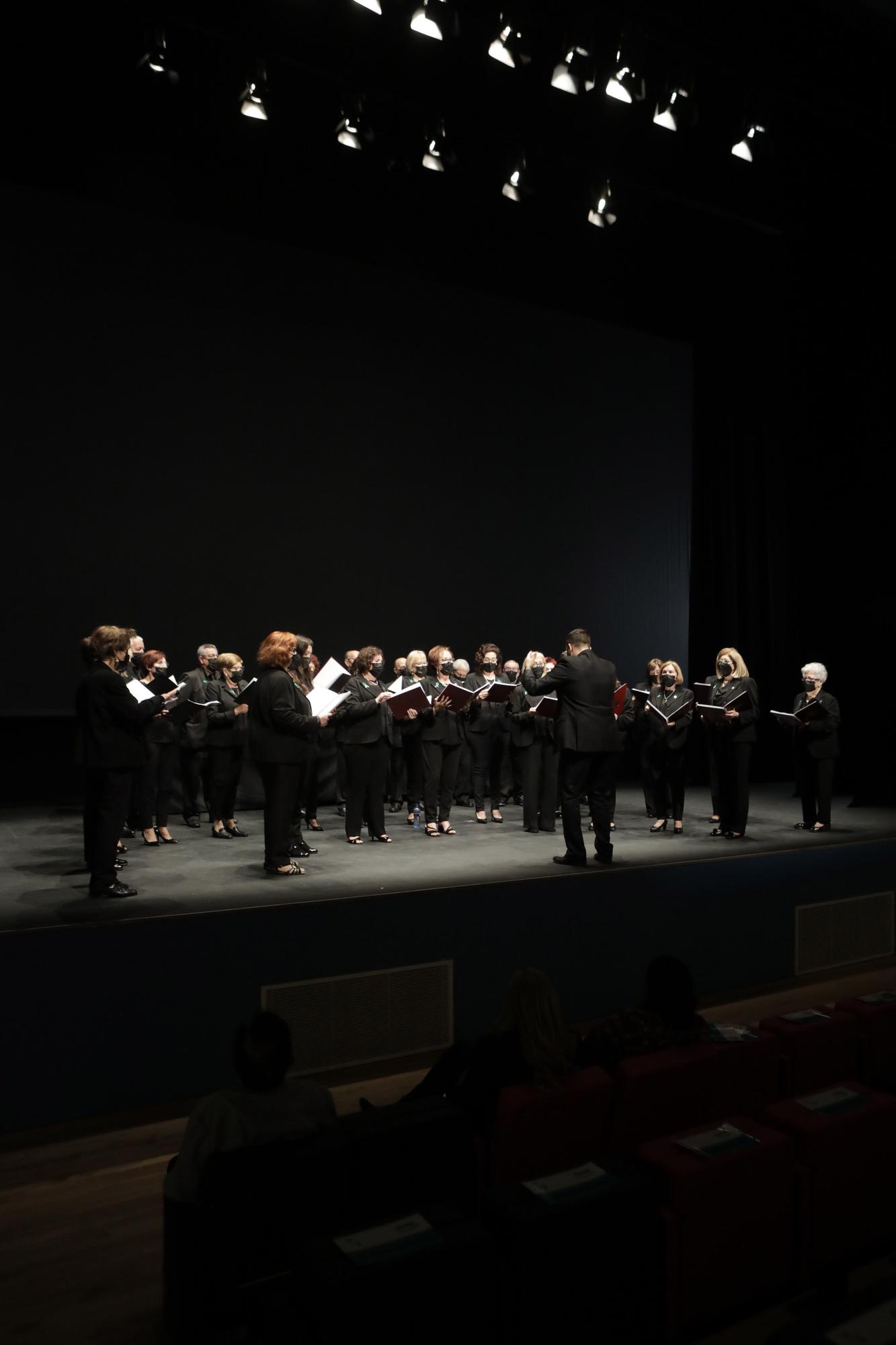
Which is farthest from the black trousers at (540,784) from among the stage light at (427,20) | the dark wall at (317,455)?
the stage light at (427,20)

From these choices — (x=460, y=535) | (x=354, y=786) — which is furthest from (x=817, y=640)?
(x=354, y=786)

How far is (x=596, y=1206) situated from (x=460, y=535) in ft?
25.0

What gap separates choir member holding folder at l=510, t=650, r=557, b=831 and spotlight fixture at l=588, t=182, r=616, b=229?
3426mm

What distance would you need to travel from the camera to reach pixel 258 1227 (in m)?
2.15

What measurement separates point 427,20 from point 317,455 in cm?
360

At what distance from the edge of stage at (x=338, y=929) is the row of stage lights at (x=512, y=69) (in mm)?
4450

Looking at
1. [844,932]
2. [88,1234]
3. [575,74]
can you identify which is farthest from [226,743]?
[575,74]

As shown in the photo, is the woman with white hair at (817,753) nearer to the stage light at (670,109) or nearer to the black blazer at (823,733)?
the black blazer at (823,733)

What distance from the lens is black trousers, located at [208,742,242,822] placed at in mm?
6617

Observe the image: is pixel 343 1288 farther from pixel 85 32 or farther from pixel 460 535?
pixel 460 535

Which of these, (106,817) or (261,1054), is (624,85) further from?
(261,1054)

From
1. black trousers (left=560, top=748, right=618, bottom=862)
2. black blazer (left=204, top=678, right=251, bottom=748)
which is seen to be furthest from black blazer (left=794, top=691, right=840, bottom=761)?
black blazer (left=204, top=678, right=251, bottom=748)

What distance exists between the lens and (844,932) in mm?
5523

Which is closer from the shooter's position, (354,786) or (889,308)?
(354,786)
